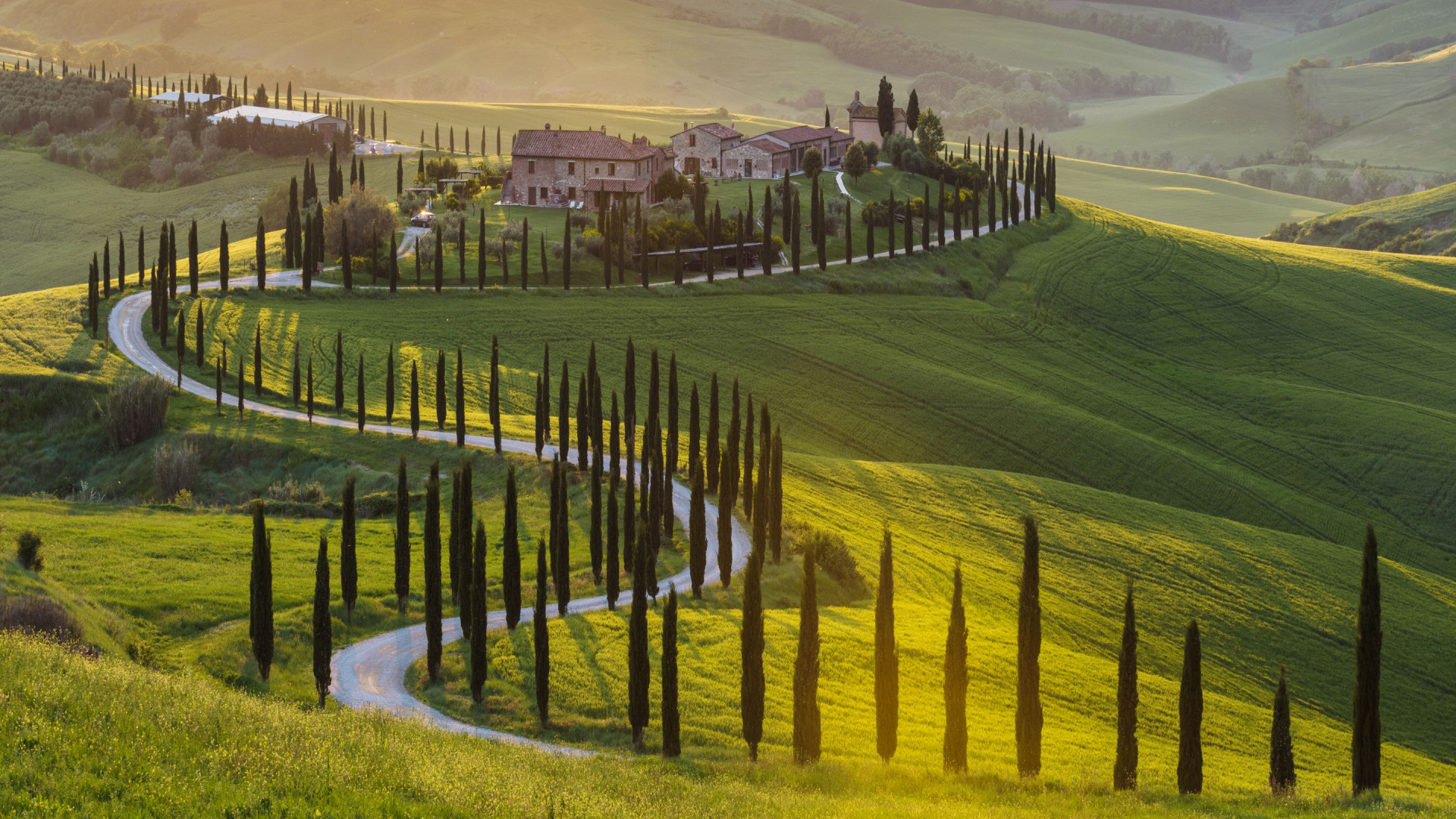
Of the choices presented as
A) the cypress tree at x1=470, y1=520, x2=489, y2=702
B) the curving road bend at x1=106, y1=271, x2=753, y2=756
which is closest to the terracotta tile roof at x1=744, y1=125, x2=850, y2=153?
the curving road bend at x1=106, y1=271, x2=753, y2=756

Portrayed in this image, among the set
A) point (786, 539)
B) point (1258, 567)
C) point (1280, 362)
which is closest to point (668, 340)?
point (786, 539)

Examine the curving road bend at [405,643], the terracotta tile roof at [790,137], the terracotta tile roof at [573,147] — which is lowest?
the curving road bend at [405,643]

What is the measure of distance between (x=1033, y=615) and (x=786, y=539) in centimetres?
2279

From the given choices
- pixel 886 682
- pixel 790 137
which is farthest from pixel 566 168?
pixel 886 682

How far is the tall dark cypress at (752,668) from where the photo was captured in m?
36.2

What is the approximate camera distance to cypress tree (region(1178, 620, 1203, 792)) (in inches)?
1371

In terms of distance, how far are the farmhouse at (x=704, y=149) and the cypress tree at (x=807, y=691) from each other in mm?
115153

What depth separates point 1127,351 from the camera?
11338 cm

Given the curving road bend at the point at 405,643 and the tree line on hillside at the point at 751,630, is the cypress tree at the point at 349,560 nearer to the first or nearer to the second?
the tree line on hillside at the point at 751,630

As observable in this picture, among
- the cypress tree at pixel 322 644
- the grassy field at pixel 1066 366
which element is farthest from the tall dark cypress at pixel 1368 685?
the grassy field at pixel 1066 366

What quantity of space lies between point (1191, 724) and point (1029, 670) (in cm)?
458

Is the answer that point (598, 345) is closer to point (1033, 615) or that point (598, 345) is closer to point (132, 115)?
point (1033, 615)

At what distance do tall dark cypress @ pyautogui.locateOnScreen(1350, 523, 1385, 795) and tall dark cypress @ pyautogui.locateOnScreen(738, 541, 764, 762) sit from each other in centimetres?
1681

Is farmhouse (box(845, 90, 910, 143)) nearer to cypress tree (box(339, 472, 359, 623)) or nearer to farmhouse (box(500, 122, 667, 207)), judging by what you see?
farmhouse (box(500, 122, 667, 207))
